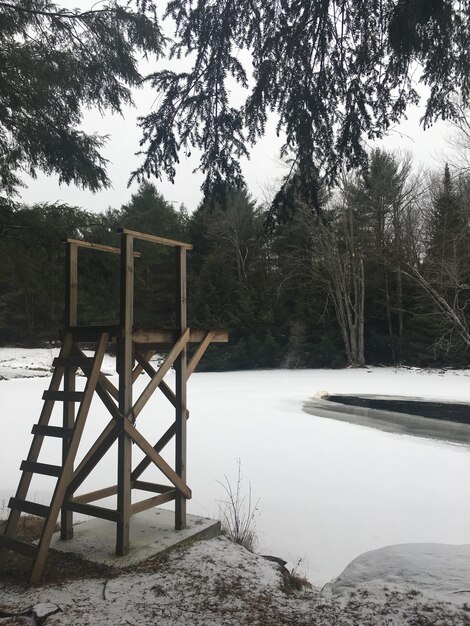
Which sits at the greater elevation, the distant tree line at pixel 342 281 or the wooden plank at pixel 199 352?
the distant tree line at pixel 342 281

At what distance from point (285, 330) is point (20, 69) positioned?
22256 mm

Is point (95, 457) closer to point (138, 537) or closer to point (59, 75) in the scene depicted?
point (138, 537)

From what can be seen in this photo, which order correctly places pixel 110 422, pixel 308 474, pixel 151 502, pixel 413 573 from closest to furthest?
pixel 413 573
pixel 110 422
pixel 151 502
pixel 308 474

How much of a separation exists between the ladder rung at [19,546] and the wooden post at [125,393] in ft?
1.87

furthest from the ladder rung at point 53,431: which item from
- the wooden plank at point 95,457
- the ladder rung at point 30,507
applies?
the ladder rung at point 30,507

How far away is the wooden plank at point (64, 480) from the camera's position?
350cm

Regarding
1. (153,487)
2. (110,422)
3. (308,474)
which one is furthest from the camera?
(308,474)

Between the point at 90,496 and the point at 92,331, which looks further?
the point at 90,496

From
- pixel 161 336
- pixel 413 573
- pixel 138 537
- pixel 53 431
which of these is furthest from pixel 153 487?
pixel 413 573

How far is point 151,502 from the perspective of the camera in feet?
13.9

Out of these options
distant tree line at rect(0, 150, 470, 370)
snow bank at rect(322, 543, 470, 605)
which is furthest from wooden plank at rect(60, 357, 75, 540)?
distant tree line at rect(0, 150, 470, 370)

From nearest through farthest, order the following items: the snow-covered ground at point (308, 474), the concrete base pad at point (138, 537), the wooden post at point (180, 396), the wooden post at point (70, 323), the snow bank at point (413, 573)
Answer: the snow bank at point (413, 573) → the concrete base pad at point (138, 537) → the wooden post at point (70, 323) → the wooden post at point (180, 396) → the snow-covered ground at point (308, 474)

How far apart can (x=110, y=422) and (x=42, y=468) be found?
56cm

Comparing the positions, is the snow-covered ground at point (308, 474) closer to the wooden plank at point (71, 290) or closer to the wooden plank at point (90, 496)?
the wooden plank at point (90, 496)
